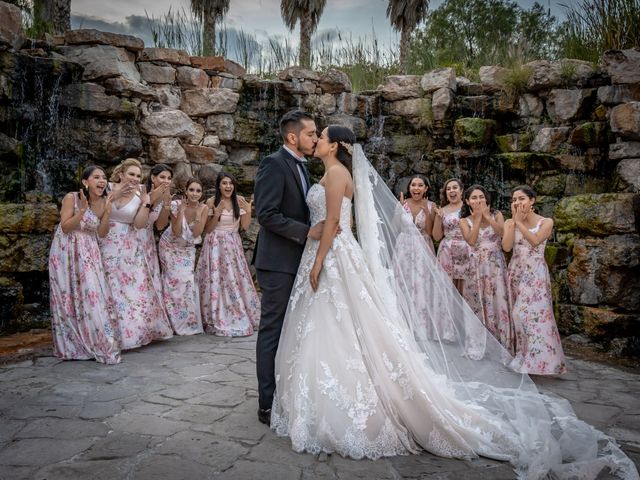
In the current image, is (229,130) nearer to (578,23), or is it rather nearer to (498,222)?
(498,222)

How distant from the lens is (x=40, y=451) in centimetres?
295

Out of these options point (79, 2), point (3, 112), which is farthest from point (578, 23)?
point (79, 2)

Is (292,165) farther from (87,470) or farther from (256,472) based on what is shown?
(87,470)

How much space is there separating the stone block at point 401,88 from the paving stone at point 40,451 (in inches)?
363

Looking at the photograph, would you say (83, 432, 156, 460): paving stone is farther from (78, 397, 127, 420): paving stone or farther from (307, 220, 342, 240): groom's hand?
(307, 220, 342, 240): groom's hand

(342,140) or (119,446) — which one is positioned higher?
(342,140)

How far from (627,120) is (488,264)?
3.07 metres

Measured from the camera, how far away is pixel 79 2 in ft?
38.1

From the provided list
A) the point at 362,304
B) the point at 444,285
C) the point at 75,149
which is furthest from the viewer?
the point at 75,149

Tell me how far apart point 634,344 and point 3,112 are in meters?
8.93

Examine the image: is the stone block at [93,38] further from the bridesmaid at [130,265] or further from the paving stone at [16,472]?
the paving stone at [16,472]

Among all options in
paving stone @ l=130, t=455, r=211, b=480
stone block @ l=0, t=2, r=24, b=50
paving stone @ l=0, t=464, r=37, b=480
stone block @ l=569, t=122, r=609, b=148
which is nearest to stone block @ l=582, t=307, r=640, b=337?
stone block @ l=569, t=122, r=609, b=148

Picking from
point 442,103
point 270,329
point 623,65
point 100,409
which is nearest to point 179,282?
point 100,409

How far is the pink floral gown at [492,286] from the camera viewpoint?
5.45m
